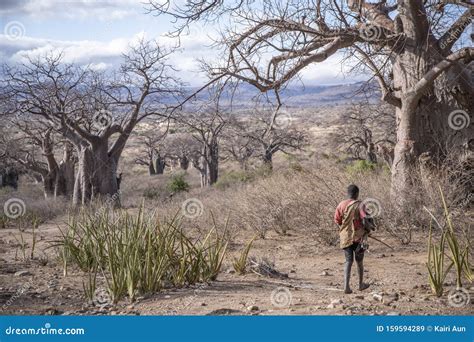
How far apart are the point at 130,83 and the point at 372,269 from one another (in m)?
12.8

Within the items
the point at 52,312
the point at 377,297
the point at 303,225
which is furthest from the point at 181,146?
the point at 377,297

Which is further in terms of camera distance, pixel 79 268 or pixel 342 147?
pixel 342 147

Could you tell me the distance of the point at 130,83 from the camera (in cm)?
1886

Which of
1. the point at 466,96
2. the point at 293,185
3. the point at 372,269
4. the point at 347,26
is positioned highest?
the point at 347,26

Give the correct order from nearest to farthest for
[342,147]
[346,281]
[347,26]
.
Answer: [346,281], [347,26], [342,147]

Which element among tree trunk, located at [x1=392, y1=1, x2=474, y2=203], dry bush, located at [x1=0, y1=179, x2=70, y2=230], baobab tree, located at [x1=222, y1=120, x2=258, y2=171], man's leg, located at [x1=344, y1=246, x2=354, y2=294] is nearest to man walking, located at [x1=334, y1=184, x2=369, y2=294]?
man's leg, located at [x1=344, y1=246, x2=354, y2=294]

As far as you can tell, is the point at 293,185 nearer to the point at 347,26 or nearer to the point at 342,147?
the point at 347,26

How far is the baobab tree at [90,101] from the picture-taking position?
18.3 m

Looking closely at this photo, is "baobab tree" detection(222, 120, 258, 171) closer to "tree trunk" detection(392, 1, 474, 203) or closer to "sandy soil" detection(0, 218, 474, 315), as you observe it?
"tree trunk" detection(392, 1, 474, 203)

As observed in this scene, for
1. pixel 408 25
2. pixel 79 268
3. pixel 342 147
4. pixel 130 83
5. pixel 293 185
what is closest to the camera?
pixel 79 268

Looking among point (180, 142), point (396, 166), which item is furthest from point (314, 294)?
point (180, 142)

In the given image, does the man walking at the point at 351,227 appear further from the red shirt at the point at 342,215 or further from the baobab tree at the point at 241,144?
the baobab tree at the point at 241,144

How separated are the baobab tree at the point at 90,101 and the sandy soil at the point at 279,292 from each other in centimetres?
963

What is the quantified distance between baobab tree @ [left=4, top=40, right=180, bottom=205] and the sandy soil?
9630mm
